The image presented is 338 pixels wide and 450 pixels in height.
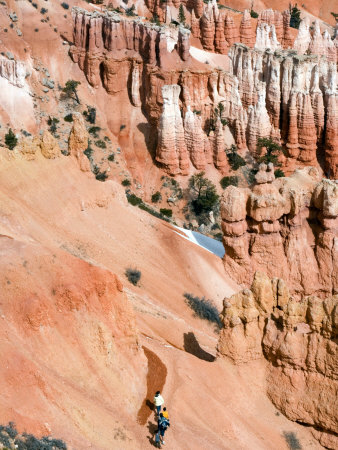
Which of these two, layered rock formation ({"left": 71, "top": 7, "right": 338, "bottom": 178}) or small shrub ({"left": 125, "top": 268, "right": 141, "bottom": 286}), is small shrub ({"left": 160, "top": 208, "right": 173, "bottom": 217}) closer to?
layered rock formation ({"left": 71, "top": 7, "right": 338, "bottom": 178})

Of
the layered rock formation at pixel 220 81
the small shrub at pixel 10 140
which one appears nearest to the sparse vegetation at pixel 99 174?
the layered rock formation at pixel 220 81

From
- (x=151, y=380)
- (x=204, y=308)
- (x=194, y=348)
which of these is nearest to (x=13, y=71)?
(x=204, y=308)

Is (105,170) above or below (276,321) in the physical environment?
below

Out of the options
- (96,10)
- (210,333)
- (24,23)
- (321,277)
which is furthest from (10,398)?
(96,10)

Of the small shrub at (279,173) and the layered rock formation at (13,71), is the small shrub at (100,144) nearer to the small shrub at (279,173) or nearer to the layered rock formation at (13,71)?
the layered rock formation at (13,71)

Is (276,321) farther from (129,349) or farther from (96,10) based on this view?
(96,10)
